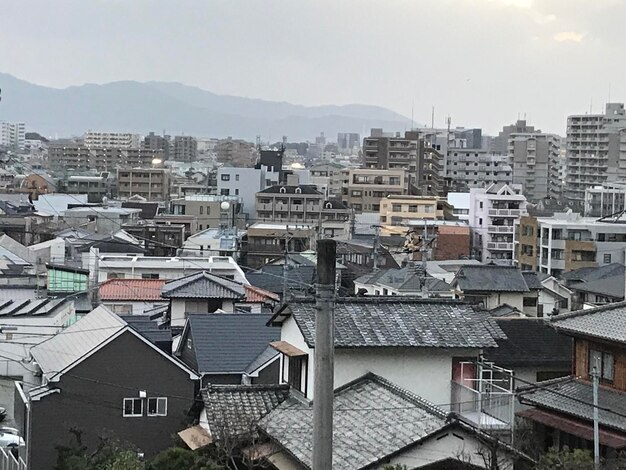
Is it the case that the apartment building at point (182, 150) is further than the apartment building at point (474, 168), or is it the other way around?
the apartment building at point (182, 150)

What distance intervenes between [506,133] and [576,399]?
137 metres

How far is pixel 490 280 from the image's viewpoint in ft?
105

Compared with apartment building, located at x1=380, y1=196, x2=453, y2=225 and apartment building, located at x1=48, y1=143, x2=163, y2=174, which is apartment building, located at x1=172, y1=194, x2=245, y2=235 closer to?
apartment building, located at x1=380, y1=196, x2=453, y2=225

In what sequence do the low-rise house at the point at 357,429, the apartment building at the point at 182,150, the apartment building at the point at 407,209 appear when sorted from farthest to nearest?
the apartment building at the point at 182,150
the apartment building at the point at 407,209
the low-rise house at the point at 357,429

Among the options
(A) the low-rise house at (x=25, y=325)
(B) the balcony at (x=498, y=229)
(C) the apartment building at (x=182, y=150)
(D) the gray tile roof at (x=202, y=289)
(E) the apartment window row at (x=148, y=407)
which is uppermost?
(C) the apartment building at (x=182, y=150)

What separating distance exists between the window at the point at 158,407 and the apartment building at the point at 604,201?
47.7 m

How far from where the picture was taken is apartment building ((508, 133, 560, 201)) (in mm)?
98562

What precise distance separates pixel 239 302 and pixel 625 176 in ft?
225

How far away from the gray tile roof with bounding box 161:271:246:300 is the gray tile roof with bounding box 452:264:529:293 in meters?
9.22

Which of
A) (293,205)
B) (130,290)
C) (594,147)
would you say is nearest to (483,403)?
(130,290)

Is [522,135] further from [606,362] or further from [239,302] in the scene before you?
[606,362]

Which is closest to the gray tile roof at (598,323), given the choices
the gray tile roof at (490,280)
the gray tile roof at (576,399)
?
the gray tile roof at (576,399)

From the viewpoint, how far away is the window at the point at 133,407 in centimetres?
1783

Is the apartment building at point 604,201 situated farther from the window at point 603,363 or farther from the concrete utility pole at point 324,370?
the concrete utility pole at point 324,370
